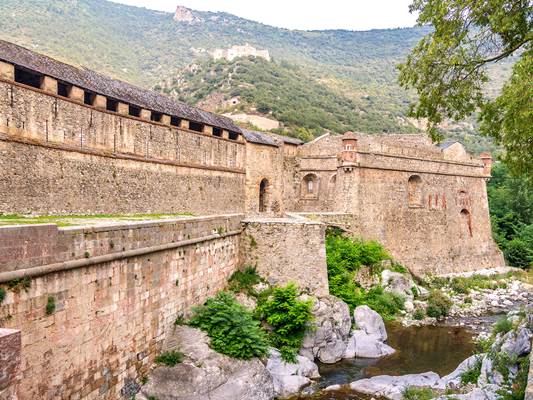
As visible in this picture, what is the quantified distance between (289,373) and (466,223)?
67.1 ft

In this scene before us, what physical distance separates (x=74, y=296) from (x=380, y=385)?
8280 millimetres

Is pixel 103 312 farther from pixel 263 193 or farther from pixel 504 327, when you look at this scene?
pixel 263 193

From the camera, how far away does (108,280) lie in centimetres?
848

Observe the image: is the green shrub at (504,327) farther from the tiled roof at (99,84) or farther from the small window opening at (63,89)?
the small window opening at (63,89)

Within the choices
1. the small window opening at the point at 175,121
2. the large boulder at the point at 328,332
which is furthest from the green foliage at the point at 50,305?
the small window opening at the point at 175,121

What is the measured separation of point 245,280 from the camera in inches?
589

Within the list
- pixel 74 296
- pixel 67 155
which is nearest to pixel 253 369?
pixel 74 296

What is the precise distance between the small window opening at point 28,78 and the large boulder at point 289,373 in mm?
9974

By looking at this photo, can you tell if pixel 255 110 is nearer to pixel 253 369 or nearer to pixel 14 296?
pixel 253 369

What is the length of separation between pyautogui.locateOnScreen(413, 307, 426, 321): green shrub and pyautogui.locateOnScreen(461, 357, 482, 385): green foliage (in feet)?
27.8

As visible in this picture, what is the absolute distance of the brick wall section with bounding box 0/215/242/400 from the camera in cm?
668

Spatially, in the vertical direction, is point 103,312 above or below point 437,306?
above

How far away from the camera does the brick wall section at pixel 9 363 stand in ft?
14.3

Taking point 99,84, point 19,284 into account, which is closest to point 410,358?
point 19,284
